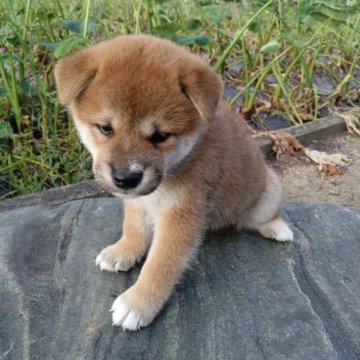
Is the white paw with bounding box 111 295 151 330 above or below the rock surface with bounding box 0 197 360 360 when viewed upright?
above

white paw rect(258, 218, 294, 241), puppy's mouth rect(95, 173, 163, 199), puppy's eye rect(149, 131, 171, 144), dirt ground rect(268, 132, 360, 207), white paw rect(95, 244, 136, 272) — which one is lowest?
dirt ground rect(268, 132, 360, 207)

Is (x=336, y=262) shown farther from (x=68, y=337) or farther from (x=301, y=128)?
(x=301, y=128)

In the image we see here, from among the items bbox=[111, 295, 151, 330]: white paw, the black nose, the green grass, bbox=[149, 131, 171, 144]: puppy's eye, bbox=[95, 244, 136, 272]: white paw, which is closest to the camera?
the black nose

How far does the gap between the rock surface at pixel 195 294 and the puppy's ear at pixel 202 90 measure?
93cm

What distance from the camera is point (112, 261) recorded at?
2406 mm

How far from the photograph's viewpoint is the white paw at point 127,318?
2072mm

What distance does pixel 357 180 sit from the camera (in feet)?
13.9

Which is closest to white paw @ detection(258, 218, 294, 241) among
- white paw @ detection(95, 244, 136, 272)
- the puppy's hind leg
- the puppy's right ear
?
the puppy's hind leg

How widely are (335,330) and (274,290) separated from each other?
0.35 meters

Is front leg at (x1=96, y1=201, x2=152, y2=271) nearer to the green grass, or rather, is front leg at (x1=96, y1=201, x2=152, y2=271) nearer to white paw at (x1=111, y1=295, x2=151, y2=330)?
white paw at (x1=111, y1=295, x2=151, y2=330)

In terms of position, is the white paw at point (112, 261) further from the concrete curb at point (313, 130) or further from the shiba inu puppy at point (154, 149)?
the concrete curb at point (313, 130)

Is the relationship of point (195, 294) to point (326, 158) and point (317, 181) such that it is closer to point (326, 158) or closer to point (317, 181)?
point (317, 181)

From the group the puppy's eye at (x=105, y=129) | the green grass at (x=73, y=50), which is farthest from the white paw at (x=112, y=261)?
the green grass at (x=73, y=50)

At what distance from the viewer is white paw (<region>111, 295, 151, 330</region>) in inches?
81.6
